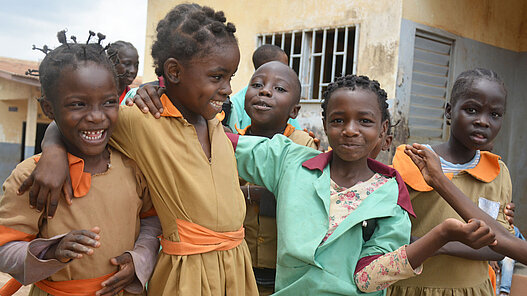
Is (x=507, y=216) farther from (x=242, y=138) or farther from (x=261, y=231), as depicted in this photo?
(x=242, y=138)

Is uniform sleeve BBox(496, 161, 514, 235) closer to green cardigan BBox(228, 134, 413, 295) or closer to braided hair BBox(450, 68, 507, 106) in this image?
braided hair BBox(450, 68, 507, 106)

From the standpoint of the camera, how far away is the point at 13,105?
1251 cm

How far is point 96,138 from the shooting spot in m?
1.61

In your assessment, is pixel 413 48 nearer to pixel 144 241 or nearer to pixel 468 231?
pixel 468 231

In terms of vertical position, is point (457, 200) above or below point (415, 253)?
above

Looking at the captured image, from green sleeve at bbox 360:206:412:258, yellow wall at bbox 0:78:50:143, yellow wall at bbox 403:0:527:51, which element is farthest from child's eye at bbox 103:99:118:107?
yellow wall at bbox 0:78:50:143

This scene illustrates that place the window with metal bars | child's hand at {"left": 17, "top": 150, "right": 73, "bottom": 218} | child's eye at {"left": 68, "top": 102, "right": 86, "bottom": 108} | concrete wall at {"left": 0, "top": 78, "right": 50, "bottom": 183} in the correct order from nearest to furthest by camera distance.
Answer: child's hand at {"left": 17, "top": 150, "right": 73, "bottom": 218}
child's eye at {"left": 68, "top": 102, "right": 86, "bottom": 108}
the window with metal bars
concrete wall at {"left": 0, "top": 78, "right": 50, "bottom": 183}

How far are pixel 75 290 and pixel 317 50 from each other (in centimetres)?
669

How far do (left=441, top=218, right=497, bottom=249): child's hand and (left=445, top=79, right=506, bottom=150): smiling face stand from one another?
0.69 metres

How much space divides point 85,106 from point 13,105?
12655 millimetres

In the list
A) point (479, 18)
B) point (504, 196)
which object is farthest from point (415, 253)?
point (479, 18)

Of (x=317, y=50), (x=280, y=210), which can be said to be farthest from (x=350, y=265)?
(x=317, y=50)

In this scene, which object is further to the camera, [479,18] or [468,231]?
[479,18]

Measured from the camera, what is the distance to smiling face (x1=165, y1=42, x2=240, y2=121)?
1.72 meters
